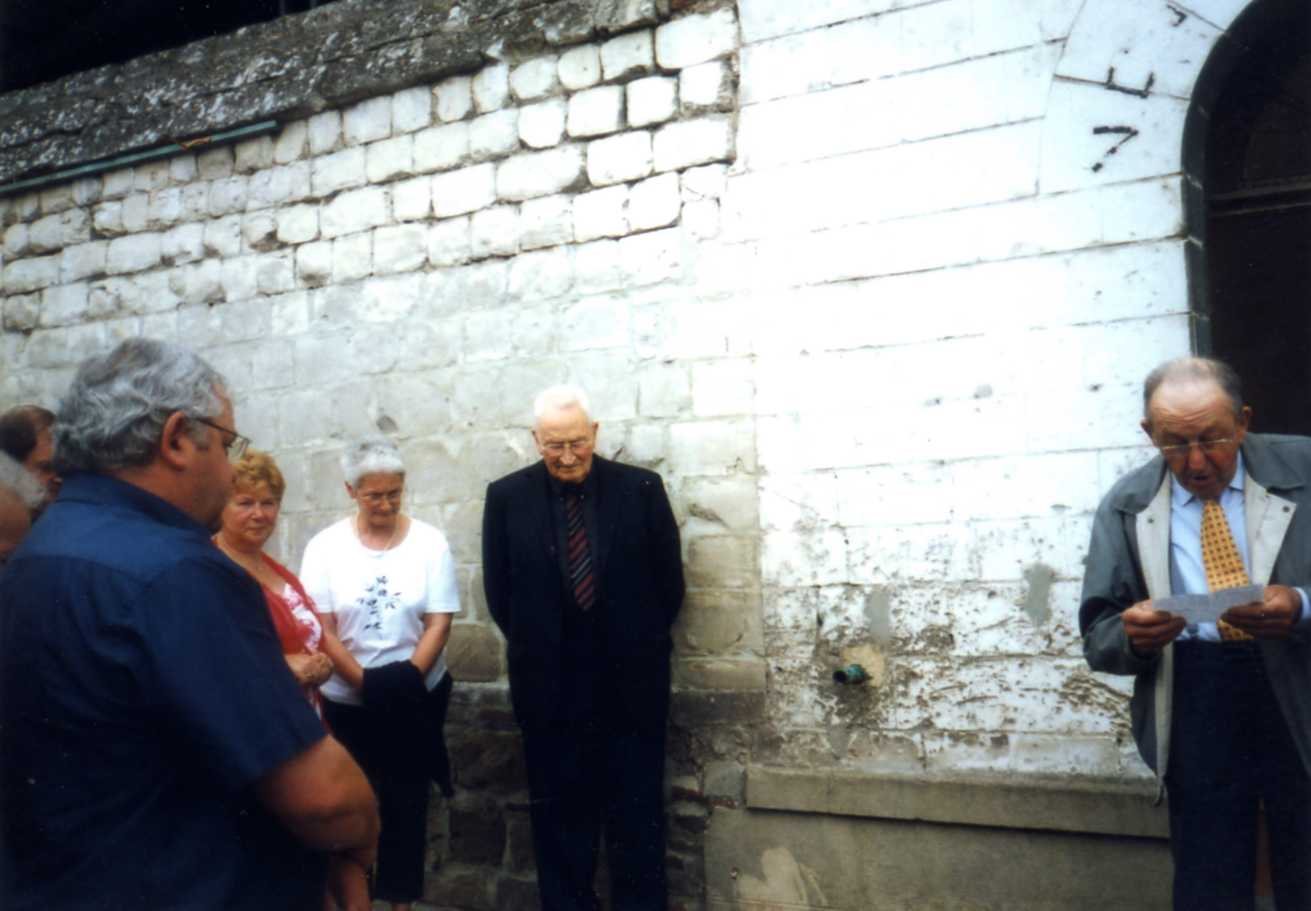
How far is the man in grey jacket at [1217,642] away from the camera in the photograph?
10.2 feet

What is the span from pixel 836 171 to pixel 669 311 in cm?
86

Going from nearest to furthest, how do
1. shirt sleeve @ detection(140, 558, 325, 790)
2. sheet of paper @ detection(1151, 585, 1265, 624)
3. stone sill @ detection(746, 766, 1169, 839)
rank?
shirt sleeve @ detection(140, 558, 325, 790)
sheet of paper @ detection(1151, 585, 1265, 624)
stone sill @ detection(746, 766, 1169, 839)

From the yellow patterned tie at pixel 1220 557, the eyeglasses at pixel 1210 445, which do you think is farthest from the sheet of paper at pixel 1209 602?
the eyeglasses at pixel 1210 445

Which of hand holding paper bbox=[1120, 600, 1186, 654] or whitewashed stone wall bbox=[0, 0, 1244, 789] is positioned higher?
whitewashed stone wall bbox=[0, 0, 1244, 789]

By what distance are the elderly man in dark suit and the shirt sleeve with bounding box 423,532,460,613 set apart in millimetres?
223

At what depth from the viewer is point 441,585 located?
15.8ft

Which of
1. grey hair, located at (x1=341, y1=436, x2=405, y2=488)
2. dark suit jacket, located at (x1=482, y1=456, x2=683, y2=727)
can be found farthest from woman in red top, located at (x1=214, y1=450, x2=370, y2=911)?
dark suit jacket, located at (x1=482, y1=456, x2=683, y2=727)

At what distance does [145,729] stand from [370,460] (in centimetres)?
282

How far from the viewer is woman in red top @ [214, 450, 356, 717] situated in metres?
3.62

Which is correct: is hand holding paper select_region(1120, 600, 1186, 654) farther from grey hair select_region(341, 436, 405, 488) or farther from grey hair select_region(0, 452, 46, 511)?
grey hair select_region(341, 436, 405, 488)

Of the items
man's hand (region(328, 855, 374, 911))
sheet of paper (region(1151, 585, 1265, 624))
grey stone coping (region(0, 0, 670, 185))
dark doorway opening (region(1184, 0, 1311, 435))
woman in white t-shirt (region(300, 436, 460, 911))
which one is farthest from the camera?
grey stone coping (region(0, 0, 670, 185))

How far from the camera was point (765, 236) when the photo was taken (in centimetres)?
505

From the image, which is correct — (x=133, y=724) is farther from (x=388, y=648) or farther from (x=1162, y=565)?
→ (x=388, y=648)

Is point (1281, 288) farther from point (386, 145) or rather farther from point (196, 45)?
point (196, 45)
